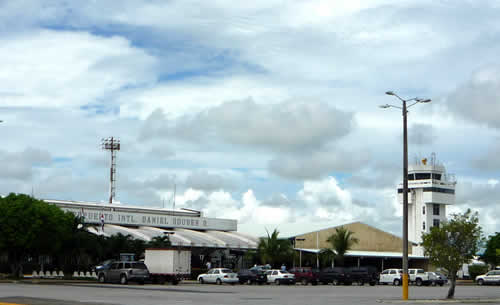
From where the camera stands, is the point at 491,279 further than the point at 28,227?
Yes

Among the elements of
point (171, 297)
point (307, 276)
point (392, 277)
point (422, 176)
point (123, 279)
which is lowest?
point (392, 277)

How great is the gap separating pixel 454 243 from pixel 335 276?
28.7 meters

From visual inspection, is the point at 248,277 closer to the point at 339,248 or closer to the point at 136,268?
the point at 136,268

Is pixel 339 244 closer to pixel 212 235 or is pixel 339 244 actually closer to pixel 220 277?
pixel 212 235

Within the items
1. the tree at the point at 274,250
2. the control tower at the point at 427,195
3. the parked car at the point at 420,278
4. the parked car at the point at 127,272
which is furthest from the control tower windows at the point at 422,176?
the parked car at the point at 127,272

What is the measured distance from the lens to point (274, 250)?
8025 centimetres

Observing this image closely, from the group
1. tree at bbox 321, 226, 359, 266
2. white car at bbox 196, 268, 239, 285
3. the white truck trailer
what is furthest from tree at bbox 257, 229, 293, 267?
the white truck trailer

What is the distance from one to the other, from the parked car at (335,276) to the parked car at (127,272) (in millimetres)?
20987

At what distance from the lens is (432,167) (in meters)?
121

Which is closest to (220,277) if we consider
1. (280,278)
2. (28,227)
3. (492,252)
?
(280,278)

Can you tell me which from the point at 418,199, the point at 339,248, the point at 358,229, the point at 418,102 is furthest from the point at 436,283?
the point at 418,199

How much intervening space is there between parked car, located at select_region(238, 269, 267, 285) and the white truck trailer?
884 centimetres

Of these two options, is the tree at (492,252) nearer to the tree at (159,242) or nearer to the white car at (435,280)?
the white car at (435,280)

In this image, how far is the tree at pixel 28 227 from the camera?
54750 mm
